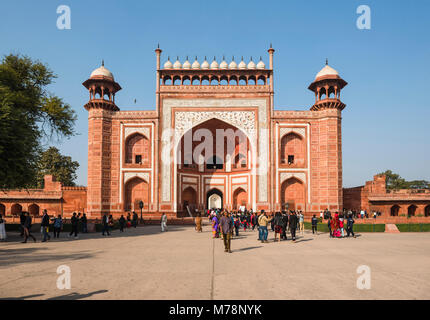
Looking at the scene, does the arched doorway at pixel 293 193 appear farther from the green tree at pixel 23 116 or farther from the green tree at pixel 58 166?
the green tree at pixel 58 166

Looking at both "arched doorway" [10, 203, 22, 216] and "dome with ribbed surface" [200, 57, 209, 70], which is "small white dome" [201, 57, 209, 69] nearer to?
"dome with ribbed surface" [200, 57, 209, 70]

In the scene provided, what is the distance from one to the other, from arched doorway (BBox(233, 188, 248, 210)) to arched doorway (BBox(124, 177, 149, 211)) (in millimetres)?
10121

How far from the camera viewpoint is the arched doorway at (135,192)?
32.4 m

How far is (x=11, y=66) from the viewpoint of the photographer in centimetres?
1759

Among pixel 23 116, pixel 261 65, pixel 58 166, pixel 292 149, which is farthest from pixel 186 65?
pixel 58 166

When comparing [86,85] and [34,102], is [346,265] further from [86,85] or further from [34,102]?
[86,85]

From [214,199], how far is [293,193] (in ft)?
33.6

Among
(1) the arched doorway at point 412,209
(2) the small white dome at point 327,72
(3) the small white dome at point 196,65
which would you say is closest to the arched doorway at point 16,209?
(3) the small white dome at point 196,65

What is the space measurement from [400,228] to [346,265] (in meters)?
14.3

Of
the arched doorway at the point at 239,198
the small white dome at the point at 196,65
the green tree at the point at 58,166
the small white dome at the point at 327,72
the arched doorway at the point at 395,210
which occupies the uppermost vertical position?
the small white dome at the point at 196,65

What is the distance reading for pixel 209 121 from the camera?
3469cm

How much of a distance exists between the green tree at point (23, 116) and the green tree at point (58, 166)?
30.0m

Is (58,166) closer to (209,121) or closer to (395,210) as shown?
(209,121)

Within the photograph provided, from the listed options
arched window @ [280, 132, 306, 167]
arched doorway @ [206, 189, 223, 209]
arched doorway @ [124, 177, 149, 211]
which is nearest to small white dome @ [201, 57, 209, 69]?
arched window @ [280, 132, 306, 167]
